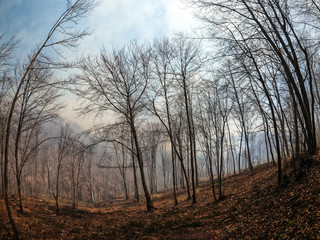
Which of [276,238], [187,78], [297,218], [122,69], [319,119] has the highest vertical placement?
[122,69]

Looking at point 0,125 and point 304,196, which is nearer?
point 304,196

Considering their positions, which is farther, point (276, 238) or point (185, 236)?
point (185, 236)

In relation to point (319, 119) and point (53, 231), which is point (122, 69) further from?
point (319, 119)

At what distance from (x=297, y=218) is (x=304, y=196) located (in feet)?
3.98

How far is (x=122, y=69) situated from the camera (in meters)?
13.3

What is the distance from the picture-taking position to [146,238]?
7137 millimetres

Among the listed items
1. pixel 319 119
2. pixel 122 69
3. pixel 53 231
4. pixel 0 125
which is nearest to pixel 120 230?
pixel 53 231

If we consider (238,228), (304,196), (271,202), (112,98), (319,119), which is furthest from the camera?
(319,119)

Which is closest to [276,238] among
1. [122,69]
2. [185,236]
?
[185,236]

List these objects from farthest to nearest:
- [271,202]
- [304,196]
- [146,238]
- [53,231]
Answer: [53,231]
[146,238]
[271,202]
[304,196]

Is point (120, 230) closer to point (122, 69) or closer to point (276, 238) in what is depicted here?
point (276, 238)

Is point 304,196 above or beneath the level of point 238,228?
above

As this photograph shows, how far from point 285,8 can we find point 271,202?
A: 772 cm

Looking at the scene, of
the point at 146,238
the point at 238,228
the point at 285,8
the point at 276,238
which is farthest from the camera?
the point at 285,8
